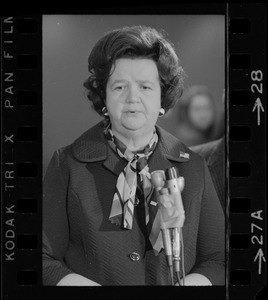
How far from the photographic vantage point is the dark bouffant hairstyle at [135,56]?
14180mm

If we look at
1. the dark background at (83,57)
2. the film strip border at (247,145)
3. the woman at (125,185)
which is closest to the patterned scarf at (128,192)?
the woman at (125,185)

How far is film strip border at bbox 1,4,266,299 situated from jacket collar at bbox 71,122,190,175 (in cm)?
17

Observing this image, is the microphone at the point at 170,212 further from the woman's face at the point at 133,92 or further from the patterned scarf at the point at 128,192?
the woman's face at the point at 133,92

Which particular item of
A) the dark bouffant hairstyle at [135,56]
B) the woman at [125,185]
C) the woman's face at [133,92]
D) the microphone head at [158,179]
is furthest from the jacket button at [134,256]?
the dark bouffant hairstyle at [135,56]

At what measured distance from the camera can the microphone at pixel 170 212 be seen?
14.2 meters

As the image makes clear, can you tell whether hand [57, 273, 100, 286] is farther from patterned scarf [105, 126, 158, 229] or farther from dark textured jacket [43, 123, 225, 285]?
patterned scarf [105, 126, 158, 229]

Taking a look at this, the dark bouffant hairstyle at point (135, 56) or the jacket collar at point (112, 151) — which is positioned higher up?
the dark bouffant hairstyle at point (135, 56)

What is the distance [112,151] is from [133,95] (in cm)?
24

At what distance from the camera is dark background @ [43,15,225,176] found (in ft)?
46.6

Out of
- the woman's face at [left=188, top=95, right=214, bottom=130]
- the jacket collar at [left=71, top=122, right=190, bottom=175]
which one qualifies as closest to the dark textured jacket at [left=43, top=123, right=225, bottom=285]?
the jacket collar at [left=71, top=122, right=190, bottom=175]

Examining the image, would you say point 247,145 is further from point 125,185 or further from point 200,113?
point 125,185

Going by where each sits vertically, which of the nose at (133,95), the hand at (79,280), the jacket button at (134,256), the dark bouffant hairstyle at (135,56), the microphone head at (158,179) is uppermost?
the dark bouffant hairstyle at (135,56)
